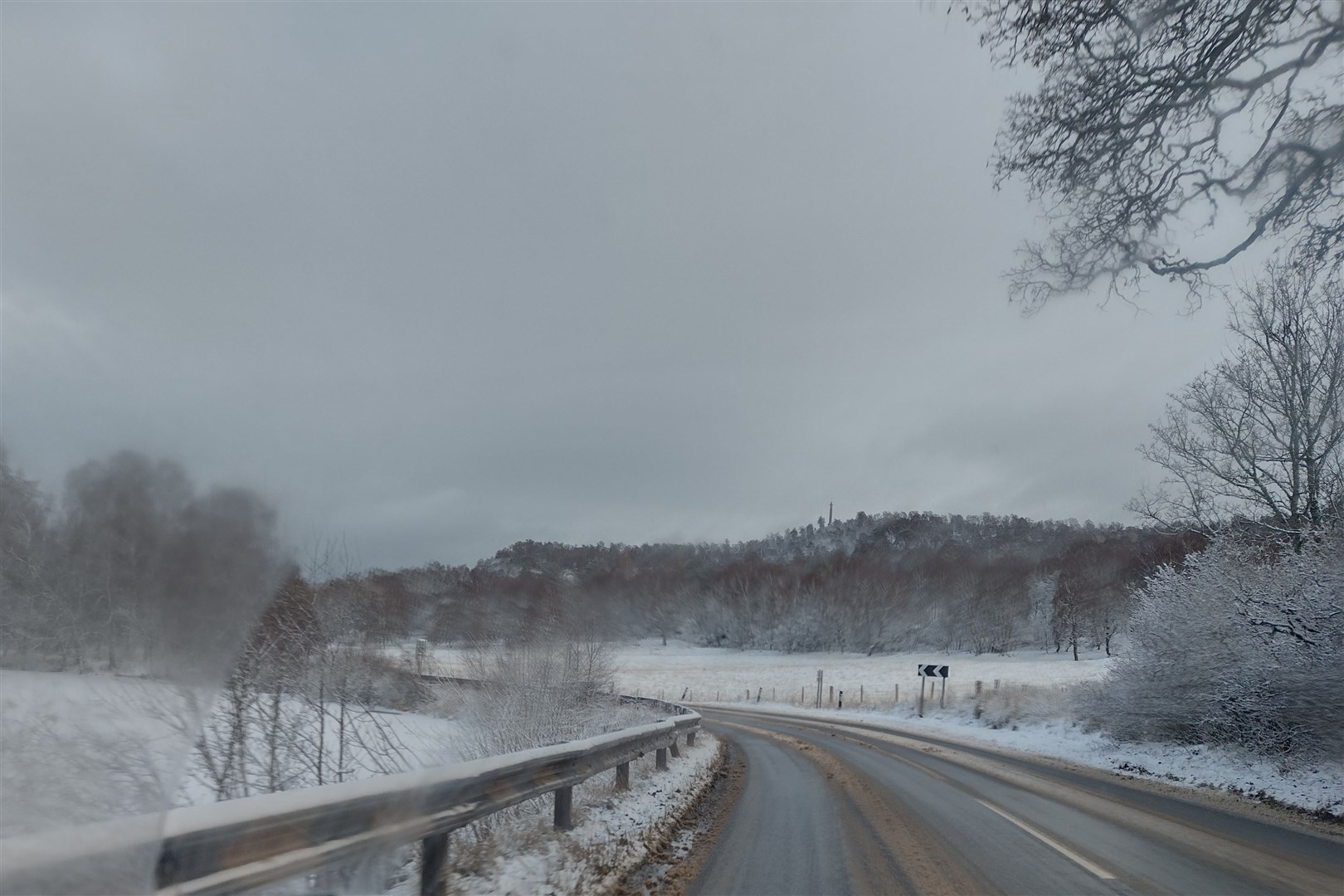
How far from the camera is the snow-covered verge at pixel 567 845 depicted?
5695 mm

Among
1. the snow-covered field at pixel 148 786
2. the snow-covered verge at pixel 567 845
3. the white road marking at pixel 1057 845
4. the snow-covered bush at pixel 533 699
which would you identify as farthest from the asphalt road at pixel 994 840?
the snow-covered bush at pixel 533 699

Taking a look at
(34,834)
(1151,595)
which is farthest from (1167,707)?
(34,834)

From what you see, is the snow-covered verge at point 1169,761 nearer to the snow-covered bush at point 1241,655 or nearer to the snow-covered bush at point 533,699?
the snow-covered bush at point 1241,655

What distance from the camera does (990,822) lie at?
9367 millimetres

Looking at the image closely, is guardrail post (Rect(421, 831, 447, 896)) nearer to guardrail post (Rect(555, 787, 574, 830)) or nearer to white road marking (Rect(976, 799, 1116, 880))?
guardrail post (Rect(555, 787, 574, 830))

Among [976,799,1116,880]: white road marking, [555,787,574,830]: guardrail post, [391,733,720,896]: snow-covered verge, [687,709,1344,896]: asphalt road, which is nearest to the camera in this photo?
[391,733,720,896]: snow-covered verge

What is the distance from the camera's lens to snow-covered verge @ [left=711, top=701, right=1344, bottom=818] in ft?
40.2

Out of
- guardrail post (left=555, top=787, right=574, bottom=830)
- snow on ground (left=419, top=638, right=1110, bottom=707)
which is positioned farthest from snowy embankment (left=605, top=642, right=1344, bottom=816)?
Result: guardrail post (left=555, top=787, right=574, bottom=830)

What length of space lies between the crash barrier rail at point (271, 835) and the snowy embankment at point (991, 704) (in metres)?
11.4

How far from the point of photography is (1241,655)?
589 inches

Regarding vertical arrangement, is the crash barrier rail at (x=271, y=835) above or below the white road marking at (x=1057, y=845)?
above

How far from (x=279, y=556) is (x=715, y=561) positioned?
11025 cm

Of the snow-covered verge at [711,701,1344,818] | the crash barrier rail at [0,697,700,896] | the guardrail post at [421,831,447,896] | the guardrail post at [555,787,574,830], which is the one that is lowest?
the snow-covered verge at [711,701,1344,818]

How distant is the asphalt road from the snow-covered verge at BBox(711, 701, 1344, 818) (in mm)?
1314
